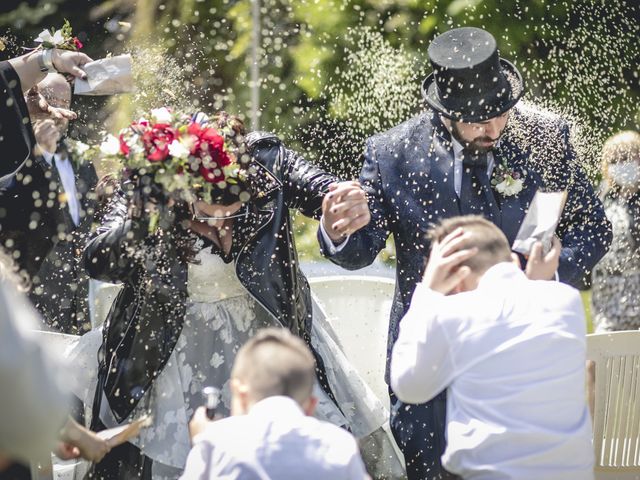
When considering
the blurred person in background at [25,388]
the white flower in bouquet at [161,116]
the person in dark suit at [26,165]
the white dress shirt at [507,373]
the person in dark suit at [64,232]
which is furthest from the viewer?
the person in dark suit at [64,232]

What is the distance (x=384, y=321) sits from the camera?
223 inches

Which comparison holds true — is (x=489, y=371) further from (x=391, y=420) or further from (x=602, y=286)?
(x=602, y=286)

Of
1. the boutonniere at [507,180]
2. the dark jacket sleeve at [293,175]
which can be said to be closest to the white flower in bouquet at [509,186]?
the boutonniere at [507,180]

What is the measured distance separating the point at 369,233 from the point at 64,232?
238 cm

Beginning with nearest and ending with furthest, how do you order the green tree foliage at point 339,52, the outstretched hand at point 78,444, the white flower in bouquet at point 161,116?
the outstretched hand at point 78,444
the white flower in bouquet at point 161,116
the green tree foliage at point 339,52

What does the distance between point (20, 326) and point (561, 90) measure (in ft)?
26.1

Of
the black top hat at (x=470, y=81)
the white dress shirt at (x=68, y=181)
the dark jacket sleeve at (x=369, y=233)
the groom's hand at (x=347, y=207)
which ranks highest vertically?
the black top hat at (x=470, y=81)

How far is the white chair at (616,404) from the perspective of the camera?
4820 millimetres

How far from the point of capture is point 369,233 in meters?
4.61

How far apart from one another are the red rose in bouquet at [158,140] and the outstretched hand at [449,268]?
1.23 meters

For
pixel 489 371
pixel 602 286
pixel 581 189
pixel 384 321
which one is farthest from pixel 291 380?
pixel 602 286

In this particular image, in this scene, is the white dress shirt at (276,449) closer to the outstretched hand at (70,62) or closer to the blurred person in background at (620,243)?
the outstretched hand at (70,62)

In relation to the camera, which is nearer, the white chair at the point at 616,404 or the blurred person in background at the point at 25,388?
the blurred person in background at the point at 25,388

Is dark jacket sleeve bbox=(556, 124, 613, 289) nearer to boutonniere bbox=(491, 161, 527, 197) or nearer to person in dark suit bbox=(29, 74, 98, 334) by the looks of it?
boutonniere bbox=(491, 161, 527, 197)
